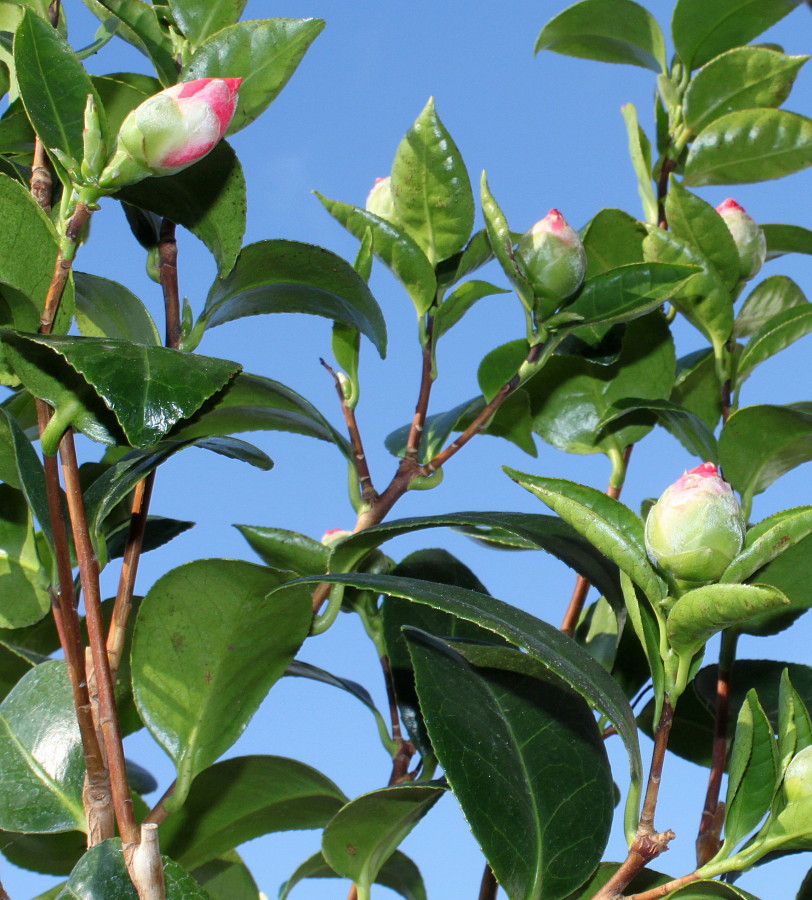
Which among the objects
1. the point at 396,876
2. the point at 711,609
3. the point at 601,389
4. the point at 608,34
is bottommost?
the point at 396,876

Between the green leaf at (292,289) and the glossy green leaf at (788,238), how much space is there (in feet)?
2.04

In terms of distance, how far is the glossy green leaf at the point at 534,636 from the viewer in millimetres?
636

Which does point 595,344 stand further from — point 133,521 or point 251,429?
point 133,521

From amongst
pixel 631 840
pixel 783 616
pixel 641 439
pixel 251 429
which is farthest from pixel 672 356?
pixel 631 840

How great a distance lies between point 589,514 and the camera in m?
0.67

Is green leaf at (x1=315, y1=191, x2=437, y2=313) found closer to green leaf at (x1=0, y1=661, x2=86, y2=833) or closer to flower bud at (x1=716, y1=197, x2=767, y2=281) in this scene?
flower bud at (x1=716, y1=197, x2=767, y2=281)

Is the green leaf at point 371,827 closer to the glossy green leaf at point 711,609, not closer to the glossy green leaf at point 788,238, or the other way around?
the glossy green leaf at point 711,609

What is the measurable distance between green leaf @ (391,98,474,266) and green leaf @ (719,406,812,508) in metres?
0.35

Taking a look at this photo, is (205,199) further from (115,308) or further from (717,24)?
(717,24)

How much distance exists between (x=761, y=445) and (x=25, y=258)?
2.42 ft

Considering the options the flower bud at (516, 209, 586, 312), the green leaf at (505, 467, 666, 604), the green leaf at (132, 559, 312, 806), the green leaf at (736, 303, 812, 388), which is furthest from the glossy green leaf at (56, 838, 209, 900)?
the green leaf at (736, 303, 812, 388)

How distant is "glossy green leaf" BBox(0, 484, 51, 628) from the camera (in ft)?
3.22

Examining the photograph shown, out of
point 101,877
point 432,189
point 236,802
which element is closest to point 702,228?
point 432,189

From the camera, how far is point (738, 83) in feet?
4.22
